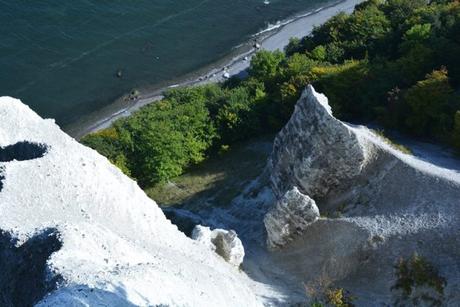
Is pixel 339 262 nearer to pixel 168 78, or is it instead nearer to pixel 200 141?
pixel 200 141

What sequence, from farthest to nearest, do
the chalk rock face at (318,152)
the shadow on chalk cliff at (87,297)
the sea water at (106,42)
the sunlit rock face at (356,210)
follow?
the sea water at (106,42) < the chalk rock face at (318,152) < the sunlit rock face at (356,210) < the shadow on chalk cliff at (87,297)

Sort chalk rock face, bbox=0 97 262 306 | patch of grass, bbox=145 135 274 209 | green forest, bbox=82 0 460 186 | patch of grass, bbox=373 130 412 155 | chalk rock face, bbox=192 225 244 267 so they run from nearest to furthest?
1. chalk rock face, bbox=0 97 262 306
2. chalk rock face, bbox=192 225 244 267
3. patch of grass, bbox=373 130 412 155
4. green forest, bbox=82 0 460 186
5. patch of grass, bbox=145 135 274 209

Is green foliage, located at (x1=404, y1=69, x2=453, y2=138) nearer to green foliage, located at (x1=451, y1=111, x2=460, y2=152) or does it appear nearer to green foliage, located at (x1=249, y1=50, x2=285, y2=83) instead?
green foliage, located at (x1=451, y1=111, x2=460, y2=152)

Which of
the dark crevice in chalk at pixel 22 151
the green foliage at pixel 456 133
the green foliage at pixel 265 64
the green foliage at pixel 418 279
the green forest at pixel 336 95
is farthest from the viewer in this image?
the green foliage at pixel 265 64

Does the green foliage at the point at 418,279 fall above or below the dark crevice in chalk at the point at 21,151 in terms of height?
below

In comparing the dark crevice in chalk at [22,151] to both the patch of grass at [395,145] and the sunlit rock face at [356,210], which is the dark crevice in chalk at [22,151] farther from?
the patch of grass at [395,145]

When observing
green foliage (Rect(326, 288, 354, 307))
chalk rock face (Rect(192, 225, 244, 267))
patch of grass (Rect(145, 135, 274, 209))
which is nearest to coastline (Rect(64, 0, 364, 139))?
patch of grass (Rect(145, 135, 274, 209))

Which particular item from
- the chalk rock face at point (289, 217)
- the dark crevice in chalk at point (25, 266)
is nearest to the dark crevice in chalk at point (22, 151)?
the dark crevice in chalk at point (25, 266)
